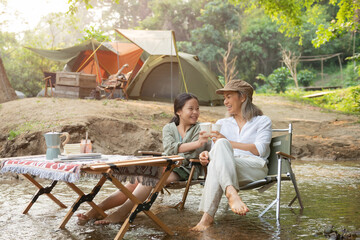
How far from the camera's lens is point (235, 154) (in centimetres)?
365

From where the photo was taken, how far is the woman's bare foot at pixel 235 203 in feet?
9.48

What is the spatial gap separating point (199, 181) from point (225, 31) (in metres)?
23.4

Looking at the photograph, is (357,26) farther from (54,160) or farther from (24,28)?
(24,28)

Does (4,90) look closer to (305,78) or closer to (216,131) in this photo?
(216,131)

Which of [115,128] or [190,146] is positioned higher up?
[190,146]

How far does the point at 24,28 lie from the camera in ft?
101

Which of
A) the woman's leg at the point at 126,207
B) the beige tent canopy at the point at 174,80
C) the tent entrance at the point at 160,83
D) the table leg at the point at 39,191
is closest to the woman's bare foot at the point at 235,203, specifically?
the woman's leg at the point at 126,207

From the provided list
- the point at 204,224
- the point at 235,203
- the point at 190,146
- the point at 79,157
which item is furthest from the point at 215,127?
the point at 79,157

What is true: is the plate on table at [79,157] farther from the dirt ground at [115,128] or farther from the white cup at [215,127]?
the dirt ground at [115,128]

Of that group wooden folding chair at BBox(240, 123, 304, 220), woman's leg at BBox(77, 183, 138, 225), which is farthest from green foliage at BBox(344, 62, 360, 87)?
woman's leg at BBox(77, 183, 138, 225)

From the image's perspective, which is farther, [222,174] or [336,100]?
[336,100]

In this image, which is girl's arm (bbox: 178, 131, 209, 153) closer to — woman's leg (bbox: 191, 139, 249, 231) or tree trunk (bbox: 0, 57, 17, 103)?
woman's leg (bbox: 191, 139, 249, 231)

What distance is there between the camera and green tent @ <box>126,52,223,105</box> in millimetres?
13688

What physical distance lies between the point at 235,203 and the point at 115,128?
522 cm
